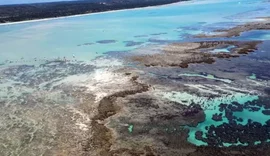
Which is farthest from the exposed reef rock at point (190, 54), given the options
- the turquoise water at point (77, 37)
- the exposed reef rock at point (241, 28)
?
the turquoise water at point (77, 37)

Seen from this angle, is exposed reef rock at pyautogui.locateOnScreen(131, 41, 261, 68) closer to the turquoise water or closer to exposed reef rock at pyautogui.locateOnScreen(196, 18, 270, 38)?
exposed reef rock at pyautogui.locateOnScreen(196, 18, 270, 38)

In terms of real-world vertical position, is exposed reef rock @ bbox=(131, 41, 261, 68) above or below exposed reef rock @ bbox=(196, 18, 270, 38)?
below

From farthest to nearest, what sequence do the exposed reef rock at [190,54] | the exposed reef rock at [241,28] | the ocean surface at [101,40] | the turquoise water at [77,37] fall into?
the exposed reef rock at [241,28] → the turquoise water at [77,37] → the exposed reef rock at [190,54] → the ocean surface at [101,40]

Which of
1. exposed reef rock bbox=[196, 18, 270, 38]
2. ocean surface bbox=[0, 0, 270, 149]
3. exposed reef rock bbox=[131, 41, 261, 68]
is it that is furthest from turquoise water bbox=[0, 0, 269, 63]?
exposed reef rock bbox=[131, 41, 261, 68]

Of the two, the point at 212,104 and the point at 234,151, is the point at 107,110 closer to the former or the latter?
the point at 212,104

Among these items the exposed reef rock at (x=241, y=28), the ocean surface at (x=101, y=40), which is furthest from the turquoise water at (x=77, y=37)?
the exposed reef rock at (x=241, y=28)

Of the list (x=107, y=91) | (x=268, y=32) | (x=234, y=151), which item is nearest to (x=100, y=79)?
(x=107, y=91)

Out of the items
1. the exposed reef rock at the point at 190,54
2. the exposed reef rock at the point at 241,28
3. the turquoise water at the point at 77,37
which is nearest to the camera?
the exposed reef rock at the point at 190,54

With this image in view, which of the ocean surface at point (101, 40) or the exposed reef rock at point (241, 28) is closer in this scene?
the ocean surface at point (101, 40)

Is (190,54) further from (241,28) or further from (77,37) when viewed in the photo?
(77,37)

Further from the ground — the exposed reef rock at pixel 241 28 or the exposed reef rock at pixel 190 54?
the exposed reef rock at pixel 241 28

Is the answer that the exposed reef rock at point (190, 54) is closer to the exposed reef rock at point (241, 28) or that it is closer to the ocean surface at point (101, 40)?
the ocean surface at point (101, 40)
